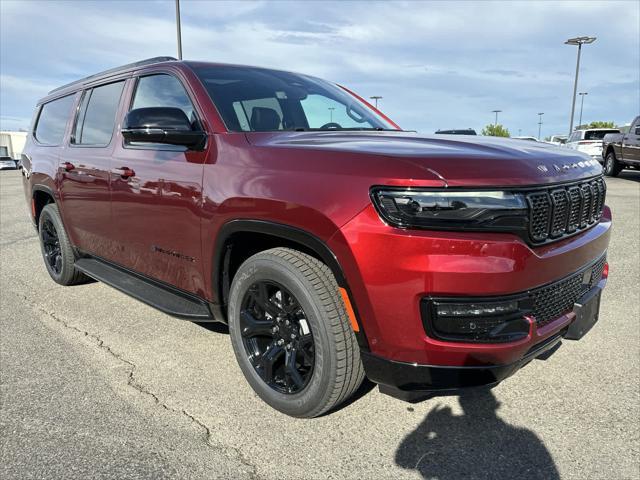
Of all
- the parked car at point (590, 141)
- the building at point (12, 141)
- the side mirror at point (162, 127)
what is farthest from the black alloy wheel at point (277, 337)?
the building at point (12, 141)

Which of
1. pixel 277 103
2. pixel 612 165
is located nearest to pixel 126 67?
pixel 277 103

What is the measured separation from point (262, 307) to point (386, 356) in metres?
0.77

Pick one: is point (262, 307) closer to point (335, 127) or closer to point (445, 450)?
point (445, 450)

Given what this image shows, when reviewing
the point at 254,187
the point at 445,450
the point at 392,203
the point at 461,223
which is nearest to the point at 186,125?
the point at 254,187

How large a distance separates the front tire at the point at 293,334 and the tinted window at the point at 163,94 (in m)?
1.07

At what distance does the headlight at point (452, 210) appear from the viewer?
6.33ft

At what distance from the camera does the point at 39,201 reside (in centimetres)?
523

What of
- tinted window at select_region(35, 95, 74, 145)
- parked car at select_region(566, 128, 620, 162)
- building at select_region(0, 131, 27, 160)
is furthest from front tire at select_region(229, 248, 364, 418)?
building at select_region(0, 131, 27, 160)

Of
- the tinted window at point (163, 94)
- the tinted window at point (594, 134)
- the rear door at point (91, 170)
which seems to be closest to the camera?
the tinted window at point (163, 94)

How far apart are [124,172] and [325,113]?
1.41 meters

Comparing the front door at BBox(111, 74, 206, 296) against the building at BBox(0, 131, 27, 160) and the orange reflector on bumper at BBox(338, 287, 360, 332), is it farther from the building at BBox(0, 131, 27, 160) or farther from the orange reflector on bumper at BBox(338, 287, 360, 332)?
the building at BBox(0, 131, 27, 160)

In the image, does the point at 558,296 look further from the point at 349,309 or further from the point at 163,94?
the point at 163,94

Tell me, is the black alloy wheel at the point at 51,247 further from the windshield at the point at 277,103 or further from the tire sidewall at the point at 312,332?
the tire sidewall at the point at 312,332

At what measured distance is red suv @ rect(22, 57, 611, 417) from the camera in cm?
194
